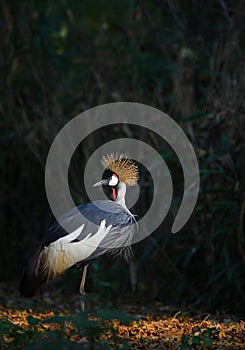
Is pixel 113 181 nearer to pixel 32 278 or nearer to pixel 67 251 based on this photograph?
pixel 67 251

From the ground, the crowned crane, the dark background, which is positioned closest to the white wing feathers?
the crowned crane

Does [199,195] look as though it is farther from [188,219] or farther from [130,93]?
[130,93]

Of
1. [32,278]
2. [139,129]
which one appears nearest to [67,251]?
[32,278]

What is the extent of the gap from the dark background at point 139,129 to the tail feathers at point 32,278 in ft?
4.45

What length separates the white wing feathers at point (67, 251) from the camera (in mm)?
5137

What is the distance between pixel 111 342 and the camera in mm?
4348

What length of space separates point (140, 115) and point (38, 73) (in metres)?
1.63

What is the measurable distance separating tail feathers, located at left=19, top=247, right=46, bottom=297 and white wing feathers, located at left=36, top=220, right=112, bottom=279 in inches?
0.9

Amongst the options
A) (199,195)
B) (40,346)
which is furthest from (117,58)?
(40,346)

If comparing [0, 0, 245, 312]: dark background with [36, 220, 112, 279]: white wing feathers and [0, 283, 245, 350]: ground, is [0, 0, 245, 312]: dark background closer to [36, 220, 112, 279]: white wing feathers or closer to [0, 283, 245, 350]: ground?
[0, 283, 245, 350]: ground

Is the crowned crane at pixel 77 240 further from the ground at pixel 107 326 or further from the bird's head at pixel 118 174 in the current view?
the ground at pixel 107 326

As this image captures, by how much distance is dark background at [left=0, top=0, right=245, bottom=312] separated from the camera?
19.8 ft

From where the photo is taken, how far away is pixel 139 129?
6.86 metres

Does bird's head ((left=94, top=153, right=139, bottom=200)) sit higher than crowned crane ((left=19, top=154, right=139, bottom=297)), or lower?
higher
